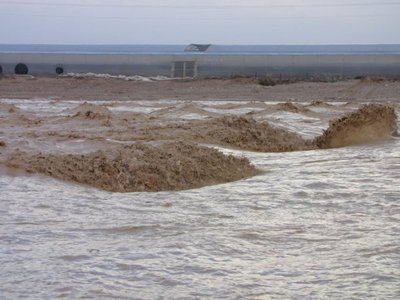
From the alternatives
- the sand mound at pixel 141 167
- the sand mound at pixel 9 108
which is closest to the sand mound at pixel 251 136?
the sand mound at pixel 141 167

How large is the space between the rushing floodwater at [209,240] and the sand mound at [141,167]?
320 millimetres

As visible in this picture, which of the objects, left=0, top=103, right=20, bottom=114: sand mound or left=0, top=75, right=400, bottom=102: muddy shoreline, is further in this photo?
left=0, top=75, right=400, bottom=102: muddy shoreline

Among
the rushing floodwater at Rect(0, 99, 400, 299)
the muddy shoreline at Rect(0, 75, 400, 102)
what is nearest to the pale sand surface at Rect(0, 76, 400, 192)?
the muddy shoreline at Rect(0, 75, 400, 102)

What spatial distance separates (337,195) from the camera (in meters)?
8.78

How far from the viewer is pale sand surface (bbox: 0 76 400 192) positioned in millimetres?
9695

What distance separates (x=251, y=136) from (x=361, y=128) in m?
2.01

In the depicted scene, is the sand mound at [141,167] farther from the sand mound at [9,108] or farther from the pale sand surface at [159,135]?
the sand mound at [9,108]

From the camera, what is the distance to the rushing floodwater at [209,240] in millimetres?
5371

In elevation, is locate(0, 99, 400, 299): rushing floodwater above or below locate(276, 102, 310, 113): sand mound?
below

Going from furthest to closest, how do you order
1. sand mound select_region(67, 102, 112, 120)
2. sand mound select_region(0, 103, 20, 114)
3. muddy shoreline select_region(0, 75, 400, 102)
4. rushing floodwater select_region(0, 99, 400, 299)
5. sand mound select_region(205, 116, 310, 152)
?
1. muddy shoreline select_region(0, 75, 400, 102)
2. sand mound select_region(0, 103, 20, 114)
3. sand mound select_region(67, 102, 112, 120)
4. sand mound select_region(205, 116, 310, 152)
5. rushing floodwater select_region(0, 99, 400, 299)

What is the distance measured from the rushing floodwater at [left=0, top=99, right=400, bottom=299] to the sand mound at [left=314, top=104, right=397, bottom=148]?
3357 millimetres

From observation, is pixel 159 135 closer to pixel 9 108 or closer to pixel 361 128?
pixel 361 128

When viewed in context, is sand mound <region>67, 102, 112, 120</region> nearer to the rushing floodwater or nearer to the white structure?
the rushing floodwater

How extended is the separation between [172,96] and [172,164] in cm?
1519
